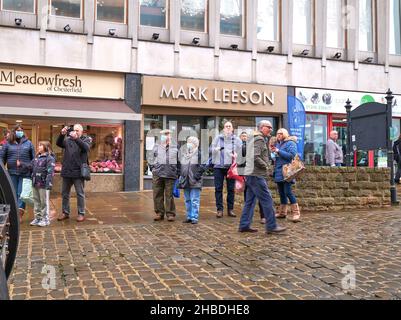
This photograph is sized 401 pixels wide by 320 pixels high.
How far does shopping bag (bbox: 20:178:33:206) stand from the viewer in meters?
8.27

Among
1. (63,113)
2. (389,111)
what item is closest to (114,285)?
(389,111)

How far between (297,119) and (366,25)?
608 centimetres

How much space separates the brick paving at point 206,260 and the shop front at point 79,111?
581 cm

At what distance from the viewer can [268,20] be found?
1756 cm

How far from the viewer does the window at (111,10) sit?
601 inches

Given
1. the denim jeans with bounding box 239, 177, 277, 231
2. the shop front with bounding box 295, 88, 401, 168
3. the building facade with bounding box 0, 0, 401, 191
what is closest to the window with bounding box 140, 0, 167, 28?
the building facade with bounding box 0, 0, 401, 191

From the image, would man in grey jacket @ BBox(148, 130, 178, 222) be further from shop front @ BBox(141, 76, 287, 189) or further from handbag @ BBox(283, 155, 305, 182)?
shop front @ BBox(141, 76, 287, 189)

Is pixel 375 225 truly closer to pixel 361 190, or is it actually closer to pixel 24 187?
pixel 361 190

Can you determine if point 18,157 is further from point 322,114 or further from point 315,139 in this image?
point 322,114

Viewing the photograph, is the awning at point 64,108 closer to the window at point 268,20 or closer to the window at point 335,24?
the window at point 268,20

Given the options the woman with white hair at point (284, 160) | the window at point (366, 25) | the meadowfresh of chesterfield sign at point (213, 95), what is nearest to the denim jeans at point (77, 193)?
the woman with white hair at point (284, 160)

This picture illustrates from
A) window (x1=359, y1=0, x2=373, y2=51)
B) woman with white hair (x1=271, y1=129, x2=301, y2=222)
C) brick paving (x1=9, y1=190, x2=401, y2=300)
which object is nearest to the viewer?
brick paving (x1=9, y1=190, x2=401, y2=300)

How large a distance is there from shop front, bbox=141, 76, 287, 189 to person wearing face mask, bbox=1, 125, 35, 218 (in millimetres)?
6312

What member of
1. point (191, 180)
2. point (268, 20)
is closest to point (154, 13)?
point (268, 20)
